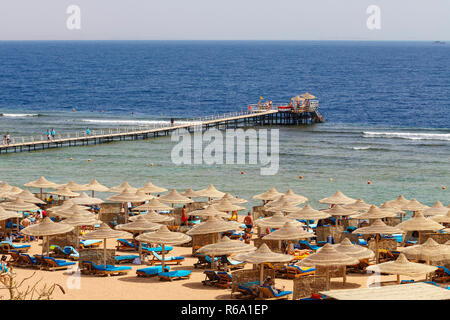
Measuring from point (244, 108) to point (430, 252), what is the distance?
272 feet

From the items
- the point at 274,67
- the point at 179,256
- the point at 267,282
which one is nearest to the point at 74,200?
the point at 179,256

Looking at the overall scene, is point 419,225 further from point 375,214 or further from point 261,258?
point 261,258

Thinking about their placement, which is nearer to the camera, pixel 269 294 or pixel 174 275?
pixel 269 294

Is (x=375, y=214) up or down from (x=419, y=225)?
down

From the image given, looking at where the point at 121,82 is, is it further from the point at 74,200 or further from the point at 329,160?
the point at 74,200

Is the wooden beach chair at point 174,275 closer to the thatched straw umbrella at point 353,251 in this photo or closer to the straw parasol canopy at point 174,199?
the thatched straw umbrella at point 353,251

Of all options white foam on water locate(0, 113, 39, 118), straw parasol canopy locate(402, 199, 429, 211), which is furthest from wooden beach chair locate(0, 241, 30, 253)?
white foam on water locate(0, 113, 39, 118)

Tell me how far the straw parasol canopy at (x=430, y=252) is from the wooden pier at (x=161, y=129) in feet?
126

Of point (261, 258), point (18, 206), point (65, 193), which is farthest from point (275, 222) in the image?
point (65, 193)

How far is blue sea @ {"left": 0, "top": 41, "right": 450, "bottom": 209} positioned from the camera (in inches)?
1666

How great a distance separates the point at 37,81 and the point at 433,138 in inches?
3894

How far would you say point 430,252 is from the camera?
18.8 metres

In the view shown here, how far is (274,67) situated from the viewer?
193500mm

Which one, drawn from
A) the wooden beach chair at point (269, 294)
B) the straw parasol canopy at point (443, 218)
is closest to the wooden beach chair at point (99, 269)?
the wooden beach chair at point (269, 294)
